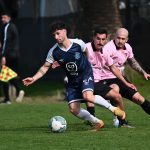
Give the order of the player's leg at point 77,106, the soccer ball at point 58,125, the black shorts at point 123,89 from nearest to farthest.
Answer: the soccer ball at point 58,125
the player's leg at point 77,106
the black shorts at point 123,89

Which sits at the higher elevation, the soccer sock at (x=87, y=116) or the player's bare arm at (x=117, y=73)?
the player's bare arm at (x=117, y=73)

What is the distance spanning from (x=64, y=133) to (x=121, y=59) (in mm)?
1970

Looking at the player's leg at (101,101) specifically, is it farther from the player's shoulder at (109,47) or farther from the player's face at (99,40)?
the player's shoulder at (109,47)

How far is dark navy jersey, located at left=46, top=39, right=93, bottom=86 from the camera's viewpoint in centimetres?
1214

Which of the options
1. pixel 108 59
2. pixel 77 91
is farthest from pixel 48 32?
pixel 77 91

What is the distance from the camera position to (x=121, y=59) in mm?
13156

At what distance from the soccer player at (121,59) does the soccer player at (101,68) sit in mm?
95

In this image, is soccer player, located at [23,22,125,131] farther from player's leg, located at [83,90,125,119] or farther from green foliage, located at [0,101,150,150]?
green foliage, located at [0,101,150,150]

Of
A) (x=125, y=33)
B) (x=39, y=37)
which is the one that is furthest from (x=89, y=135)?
(x=39, y=37)

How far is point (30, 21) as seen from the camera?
31672 millimetres

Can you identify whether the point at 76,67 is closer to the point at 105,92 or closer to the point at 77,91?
the point at 77,91

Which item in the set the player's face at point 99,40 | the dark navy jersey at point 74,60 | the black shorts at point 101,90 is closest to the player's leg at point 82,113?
the dark navy jersey at point 74,60

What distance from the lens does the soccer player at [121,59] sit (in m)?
12.8

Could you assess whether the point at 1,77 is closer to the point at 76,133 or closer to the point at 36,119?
the point at 36,119
